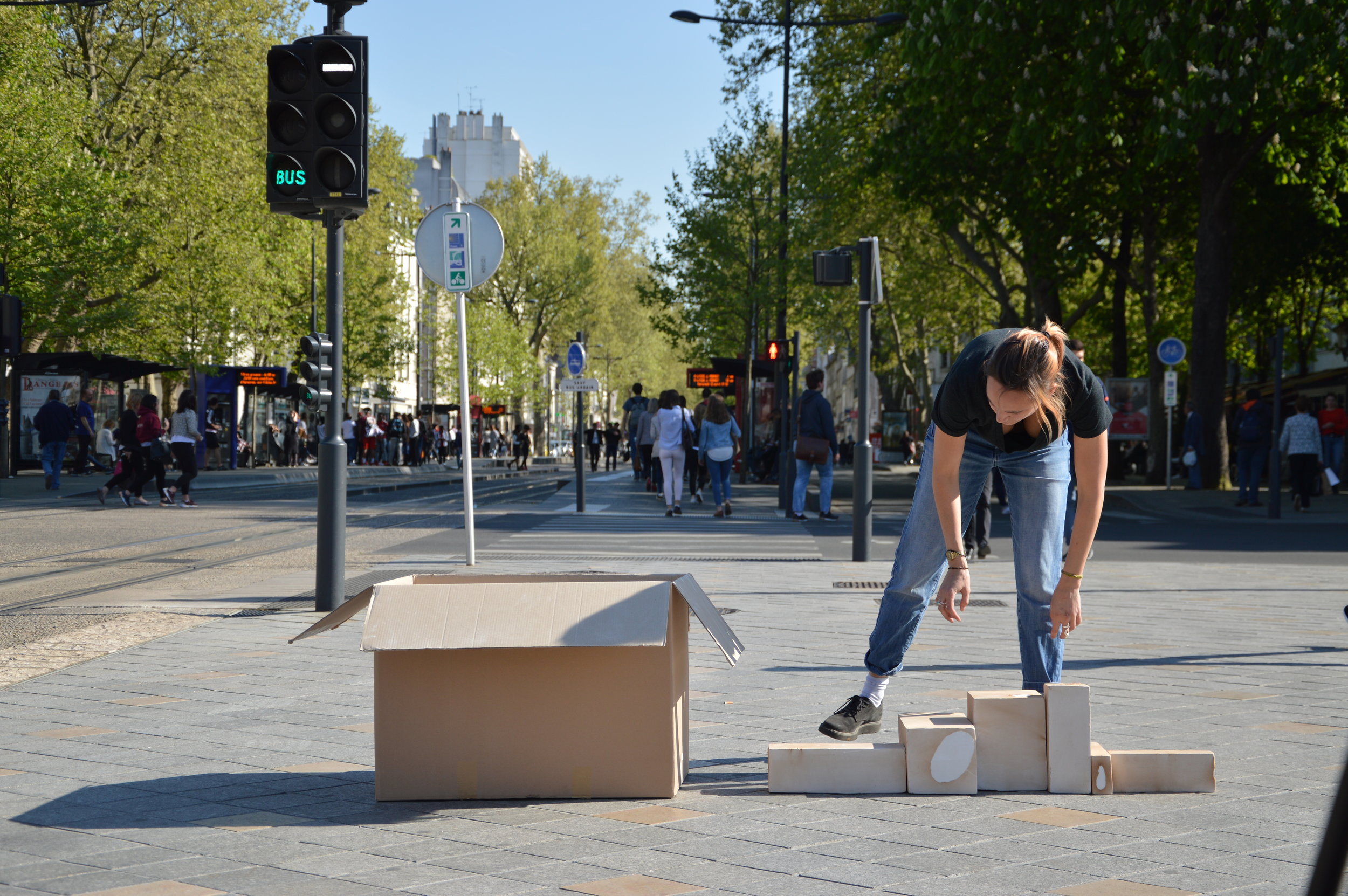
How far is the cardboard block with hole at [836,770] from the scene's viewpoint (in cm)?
413

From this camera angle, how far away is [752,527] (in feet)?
56.5

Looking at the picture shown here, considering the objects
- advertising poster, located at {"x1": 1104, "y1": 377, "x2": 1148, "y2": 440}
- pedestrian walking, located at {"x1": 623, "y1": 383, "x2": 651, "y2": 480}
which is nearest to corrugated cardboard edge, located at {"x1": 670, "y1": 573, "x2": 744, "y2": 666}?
pedestrian walking, located at {"x1": 623, "y1": 383, "x2": 651, "y2": 480}

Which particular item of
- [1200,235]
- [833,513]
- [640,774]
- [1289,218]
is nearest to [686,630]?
[640,774]

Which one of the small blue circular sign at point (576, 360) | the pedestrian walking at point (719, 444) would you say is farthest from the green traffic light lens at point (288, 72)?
the small blue circular sign at point (576, 360)

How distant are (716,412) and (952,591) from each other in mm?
14972

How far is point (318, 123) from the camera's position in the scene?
8.26 meters

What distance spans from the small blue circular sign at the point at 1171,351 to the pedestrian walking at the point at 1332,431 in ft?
9.17

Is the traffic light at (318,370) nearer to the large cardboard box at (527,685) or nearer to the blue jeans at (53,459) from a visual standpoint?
the large cardboard box at (527,685)

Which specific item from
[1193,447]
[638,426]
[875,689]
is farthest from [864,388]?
[638,426]

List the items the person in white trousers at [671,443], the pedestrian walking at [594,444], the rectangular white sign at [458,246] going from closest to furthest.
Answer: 1. the rectangular white sign at [458,246]
2. the person in white trousers at [671,443]
3. the pedestrian walking at [594,444]

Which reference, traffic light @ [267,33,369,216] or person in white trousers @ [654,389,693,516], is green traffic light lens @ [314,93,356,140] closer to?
traffic light @ [267,33,369,216]

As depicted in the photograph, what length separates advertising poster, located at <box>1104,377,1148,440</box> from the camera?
30078 millimetres

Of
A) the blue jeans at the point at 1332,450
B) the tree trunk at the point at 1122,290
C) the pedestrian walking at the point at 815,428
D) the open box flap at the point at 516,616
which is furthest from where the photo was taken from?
the tree trunk at the point at 1122,290

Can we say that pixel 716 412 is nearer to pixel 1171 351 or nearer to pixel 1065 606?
pixel 1171 351
